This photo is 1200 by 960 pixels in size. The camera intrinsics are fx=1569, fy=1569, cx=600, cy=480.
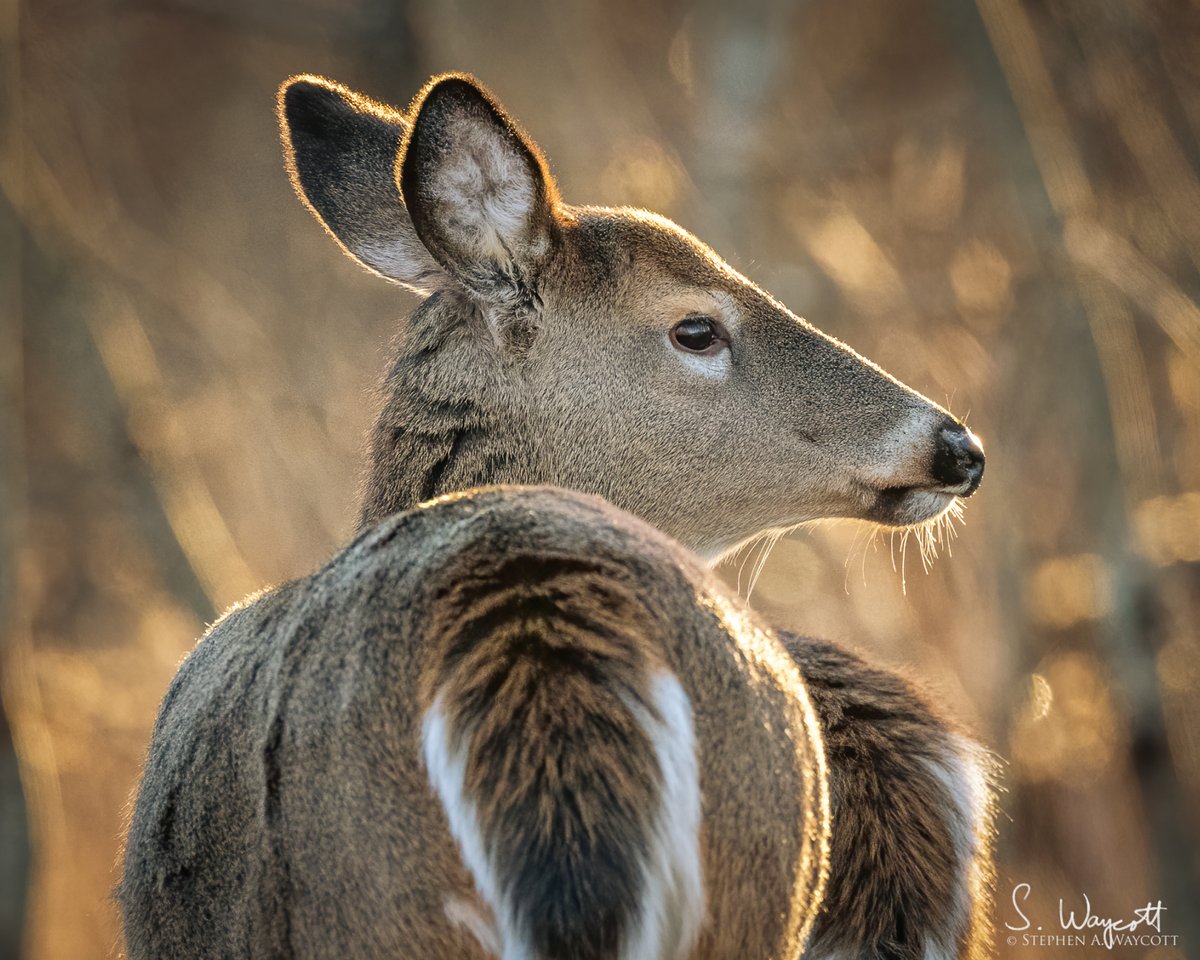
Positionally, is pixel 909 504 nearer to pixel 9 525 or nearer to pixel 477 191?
pixel 477 191

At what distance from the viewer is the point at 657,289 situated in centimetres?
376

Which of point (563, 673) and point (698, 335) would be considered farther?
point (698, 335)

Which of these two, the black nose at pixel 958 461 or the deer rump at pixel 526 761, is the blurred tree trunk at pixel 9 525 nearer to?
the black nose at pixel 958 461

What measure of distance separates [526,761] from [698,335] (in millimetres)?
1986

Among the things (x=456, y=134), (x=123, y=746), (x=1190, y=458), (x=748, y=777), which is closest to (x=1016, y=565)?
(x=1190, y=458)

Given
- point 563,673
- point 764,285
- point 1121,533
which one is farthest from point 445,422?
point 764,285

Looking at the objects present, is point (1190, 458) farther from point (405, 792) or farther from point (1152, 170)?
point (405, 792)

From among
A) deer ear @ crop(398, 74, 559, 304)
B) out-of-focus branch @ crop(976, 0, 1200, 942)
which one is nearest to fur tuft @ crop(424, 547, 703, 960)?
deer ear @ crop(398, 74, 559, 304)

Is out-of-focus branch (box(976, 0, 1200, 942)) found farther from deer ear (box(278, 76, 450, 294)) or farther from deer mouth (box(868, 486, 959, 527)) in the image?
deer ear (box(278, 76, 450, 294))

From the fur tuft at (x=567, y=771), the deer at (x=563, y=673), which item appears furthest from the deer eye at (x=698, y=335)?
the fur tuft at (x=567, y=771)

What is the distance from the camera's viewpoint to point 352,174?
4.02 m

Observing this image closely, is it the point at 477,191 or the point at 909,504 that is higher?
→ the point at 477,191

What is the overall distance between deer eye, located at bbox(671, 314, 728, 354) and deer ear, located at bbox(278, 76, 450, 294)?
0.60 meters

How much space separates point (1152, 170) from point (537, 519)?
758 centimetres
